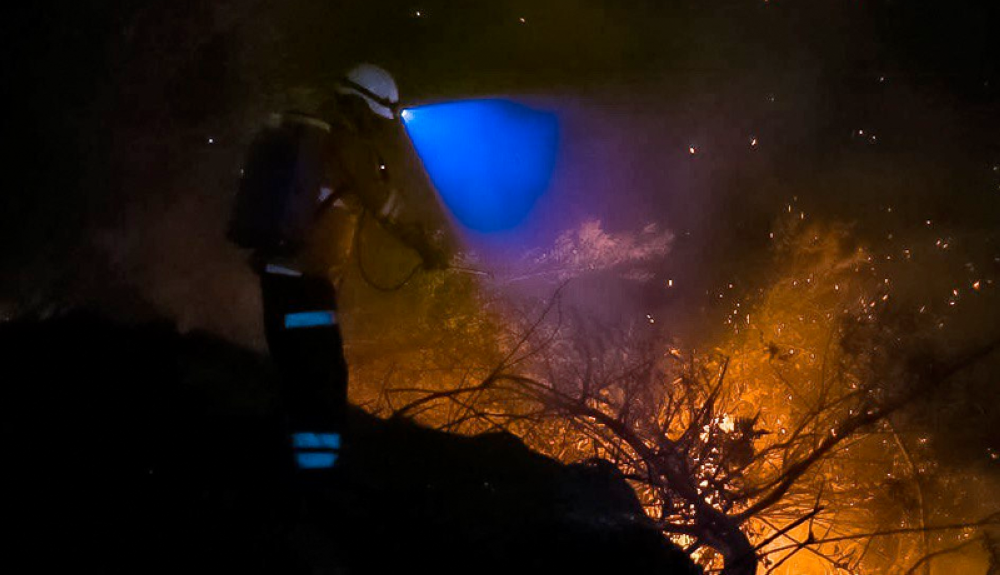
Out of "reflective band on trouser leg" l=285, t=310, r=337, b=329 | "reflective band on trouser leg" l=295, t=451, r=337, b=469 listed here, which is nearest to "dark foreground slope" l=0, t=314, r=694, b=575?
"reflective band on trouser leg" l=295, t=451, r=337, b=469

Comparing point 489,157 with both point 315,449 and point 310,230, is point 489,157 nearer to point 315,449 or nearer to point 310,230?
point 310,230

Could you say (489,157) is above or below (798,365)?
above

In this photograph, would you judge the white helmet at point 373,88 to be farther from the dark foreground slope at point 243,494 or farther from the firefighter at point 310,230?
the dark foreground slope at point 243,494

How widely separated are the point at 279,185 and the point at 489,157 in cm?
250

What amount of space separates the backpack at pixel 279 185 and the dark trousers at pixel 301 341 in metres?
0.27

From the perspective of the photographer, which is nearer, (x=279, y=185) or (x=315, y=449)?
(x=315, y=449)

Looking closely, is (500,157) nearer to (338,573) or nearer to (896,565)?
(338,573)

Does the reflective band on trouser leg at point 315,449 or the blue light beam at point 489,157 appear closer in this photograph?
the reflective band on trouser leg at point 315,449

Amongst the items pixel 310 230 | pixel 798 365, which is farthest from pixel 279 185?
pixel 798 365

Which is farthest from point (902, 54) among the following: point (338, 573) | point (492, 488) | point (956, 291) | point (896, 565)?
point (338, 573)

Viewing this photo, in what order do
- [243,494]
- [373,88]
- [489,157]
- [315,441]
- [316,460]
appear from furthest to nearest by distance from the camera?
[489,157] → [373,88] → [315,441] → [316,460] → [243,494]

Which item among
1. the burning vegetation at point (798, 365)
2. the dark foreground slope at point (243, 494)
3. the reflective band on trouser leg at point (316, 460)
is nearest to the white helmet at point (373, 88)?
the burning vegetation at point (798, 365)

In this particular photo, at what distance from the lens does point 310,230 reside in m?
3.26

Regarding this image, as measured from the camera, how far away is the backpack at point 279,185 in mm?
3146
